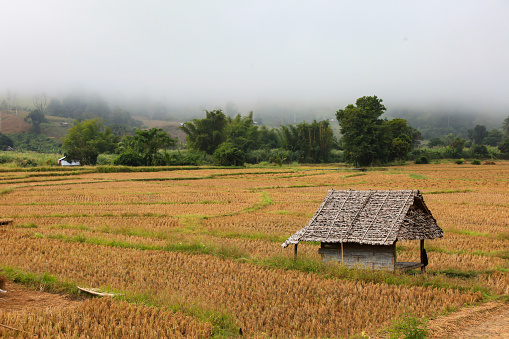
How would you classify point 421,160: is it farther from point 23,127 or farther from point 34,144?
point 23,127

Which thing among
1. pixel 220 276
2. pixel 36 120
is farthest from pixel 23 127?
pixel 220 276

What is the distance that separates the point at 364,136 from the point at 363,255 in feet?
131

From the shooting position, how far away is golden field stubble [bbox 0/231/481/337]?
5.44m

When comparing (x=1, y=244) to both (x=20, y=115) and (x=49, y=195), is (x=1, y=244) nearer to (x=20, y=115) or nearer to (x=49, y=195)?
Answer: (x=49, y=195)

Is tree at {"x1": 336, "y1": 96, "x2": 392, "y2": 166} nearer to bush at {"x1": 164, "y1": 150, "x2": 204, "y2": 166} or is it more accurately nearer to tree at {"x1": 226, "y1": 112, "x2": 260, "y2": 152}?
tree at {"x1": 226, "y1": 112, "x2": 260, "y2": 152}

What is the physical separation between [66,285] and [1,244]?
4.14 metres

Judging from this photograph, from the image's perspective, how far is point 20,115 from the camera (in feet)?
393

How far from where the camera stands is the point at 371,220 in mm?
7754

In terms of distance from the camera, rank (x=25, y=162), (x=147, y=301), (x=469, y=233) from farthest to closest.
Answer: (x=25, y=162)
(x=469, y=233)
(x=147, y=301)

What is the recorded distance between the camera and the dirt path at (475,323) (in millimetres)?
5125

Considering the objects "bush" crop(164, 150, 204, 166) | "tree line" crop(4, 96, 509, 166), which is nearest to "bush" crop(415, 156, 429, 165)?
"tree line" crop(4, 96, 509, 166)

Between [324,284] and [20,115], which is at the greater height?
[20,115]

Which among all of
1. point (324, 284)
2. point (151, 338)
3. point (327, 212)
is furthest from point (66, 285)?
point (327, 212)

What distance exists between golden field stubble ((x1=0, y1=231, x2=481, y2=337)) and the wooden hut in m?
0.78
